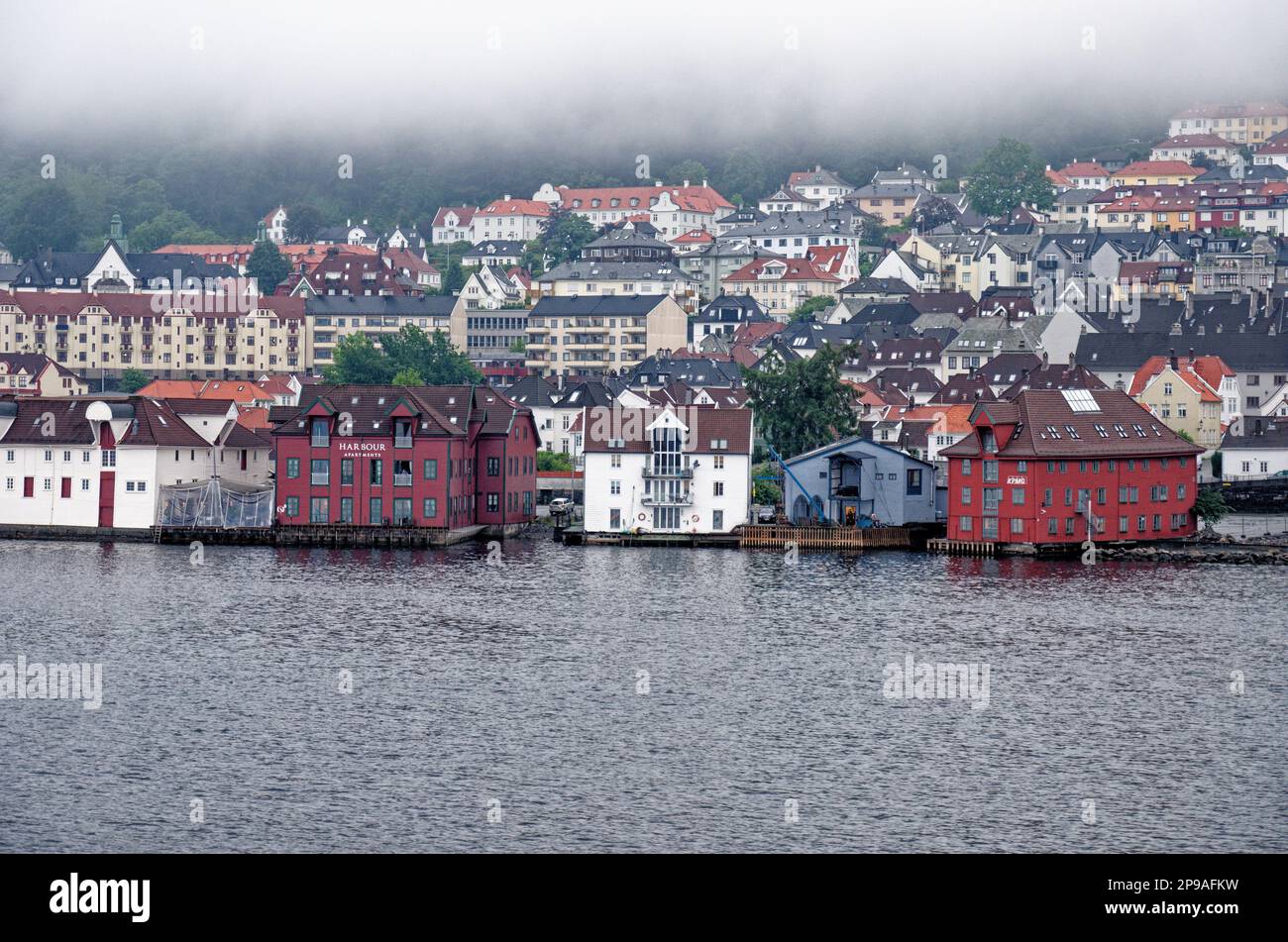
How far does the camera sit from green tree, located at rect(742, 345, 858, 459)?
92312 millimetres

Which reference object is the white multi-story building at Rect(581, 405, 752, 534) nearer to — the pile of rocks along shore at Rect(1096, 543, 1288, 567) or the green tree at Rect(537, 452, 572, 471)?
the pile of rocks along shore at Rect(1096, 543, 1288, 567)

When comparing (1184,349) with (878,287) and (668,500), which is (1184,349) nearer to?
(878,287)

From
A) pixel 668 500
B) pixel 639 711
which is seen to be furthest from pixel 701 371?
pixel 639 711

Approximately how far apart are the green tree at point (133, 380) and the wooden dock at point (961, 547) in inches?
2640

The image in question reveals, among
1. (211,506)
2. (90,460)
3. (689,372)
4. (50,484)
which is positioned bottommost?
(211,506)

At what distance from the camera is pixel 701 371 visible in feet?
376

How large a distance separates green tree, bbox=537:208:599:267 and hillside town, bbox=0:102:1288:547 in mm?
501

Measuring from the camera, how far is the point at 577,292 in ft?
479

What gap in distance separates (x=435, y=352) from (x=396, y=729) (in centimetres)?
8632

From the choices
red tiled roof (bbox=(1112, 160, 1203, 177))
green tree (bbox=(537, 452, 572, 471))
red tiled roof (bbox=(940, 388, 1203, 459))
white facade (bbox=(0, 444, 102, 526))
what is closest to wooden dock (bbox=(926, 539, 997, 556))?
red tiled roof (bbox=(940, 388, 1203, 459))

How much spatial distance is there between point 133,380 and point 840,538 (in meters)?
68.0

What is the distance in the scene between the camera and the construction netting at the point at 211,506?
7912cm

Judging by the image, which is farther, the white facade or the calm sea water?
the white facade
